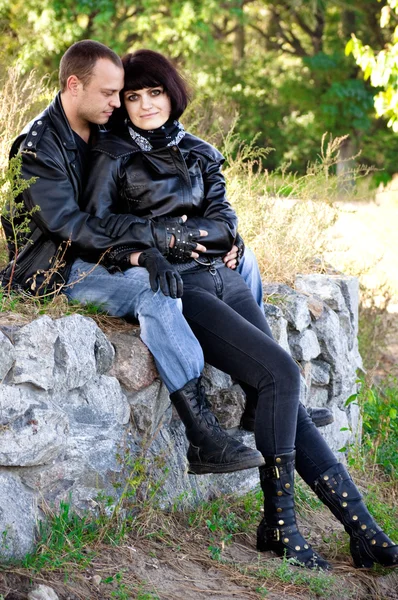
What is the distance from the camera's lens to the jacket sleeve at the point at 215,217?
13.4 feet

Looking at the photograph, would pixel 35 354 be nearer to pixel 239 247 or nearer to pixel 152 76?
pixel 239 247

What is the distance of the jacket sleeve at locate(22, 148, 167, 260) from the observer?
3.72 m

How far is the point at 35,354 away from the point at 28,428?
30 cm

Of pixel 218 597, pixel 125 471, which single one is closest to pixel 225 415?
pixel 125 471

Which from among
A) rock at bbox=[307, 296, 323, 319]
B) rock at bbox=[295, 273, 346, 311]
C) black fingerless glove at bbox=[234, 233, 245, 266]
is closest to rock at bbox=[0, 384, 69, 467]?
black fingerless glove at bbox=[234, 233, 245, 266]

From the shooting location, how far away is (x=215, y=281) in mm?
4055

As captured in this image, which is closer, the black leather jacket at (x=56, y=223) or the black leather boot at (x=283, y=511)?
the black leather boot at (x=283, y=511)

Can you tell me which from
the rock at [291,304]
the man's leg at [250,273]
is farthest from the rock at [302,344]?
the man's leg at [250,273]

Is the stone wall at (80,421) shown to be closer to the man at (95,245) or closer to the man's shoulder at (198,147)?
the man at (95,245)

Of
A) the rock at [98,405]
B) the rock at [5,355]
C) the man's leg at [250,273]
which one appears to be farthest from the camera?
the man's leg at [250,273]

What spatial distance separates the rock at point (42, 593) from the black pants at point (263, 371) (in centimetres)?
109

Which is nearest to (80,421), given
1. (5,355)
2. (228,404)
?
(5,355)

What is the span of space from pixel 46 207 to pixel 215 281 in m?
0.89

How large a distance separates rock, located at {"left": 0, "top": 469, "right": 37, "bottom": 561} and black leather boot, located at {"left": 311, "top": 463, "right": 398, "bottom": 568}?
1310mm
